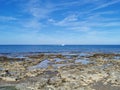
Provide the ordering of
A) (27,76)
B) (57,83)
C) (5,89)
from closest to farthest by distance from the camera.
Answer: (5,89)
(57,83)
(27,76)

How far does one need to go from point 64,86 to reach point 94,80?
11.7 feet

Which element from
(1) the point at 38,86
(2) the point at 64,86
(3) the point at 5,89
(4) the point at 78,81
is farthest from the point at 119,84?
(3) the point at 5,89

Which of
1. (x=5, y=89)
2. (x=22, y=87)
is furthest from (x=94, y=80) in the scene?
(x=5, y=89)

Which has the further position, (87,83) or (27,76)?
(27,76)

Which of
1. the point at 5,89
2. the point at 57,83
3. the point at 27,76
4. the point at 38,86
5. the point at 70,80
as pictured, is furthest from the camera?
the point at 27,76

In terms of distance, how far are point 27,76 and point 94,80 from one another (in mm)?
6218

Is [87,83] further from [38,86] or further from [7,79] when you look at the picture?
[7,79]

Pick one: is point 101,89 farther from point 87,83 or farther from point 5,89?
point 5,89

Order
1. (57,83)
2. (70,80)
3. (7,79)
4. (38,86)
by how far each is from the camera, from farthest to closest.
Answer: (7,79)
(70,80)
(57,83)
(38,86)

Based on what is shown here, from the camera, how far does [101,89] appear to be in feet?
44.1

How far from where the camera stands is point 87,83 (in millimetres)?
14680

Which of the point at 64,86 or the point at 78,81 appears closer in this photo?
the point at 64,86

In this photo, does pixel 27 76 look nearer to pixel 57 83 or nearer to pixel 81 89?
pixel 57 83

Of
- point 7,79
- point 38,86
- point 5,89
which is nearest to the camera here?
point 5,89
